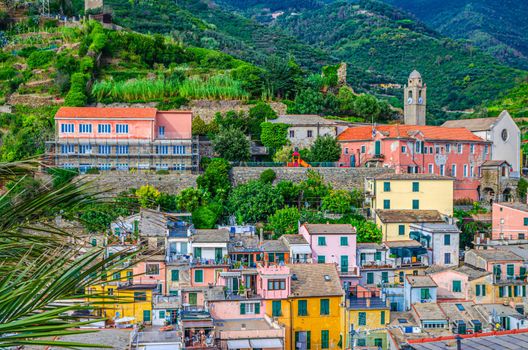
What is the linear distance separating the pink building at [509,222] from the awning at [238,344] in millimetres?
19221

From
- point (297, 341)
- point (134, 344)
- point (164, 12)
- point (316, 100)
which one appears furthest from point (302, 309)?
point (164, 12)

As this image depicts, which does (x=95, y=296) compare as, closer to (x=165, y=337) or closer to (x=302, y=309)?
(x=165, y=337)

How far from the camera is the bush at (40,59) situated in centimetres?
5662

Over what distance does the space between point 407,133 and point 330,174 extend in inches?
249

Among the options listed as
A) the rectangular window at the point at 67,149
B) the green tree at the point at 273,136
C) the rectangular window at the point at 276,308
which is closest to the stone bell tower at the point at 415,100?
the green tree at the point at 273,136

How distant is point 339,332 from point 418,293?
3.97 meters

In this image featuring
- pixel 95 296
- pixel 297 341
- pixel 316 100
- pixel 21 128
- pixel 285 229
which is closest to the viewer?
pixel 95 296

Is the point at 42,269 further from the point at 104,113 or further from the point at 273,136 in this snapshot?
the point at 273,136

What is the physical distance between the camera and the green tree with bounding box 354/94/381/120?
54.4 metres

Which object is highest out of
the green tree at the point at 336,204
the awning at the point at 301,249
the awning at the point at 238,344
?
the green tree at the point at 336,204

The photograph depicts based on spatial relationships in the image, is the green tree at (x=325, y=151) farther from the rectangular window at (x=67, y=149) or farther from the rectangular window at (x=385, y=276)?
the rectangular window at (x=67, y=149)

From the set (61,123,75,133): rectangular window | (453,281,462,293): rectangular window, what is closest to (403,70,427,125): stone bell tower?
(453,281,462,293): rectangular window

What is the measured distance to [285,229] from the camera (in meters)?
39.8

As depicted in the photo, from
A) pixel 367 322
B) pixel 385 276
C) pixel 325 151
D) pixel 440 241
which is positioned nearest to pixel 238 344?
pixel 367 322
